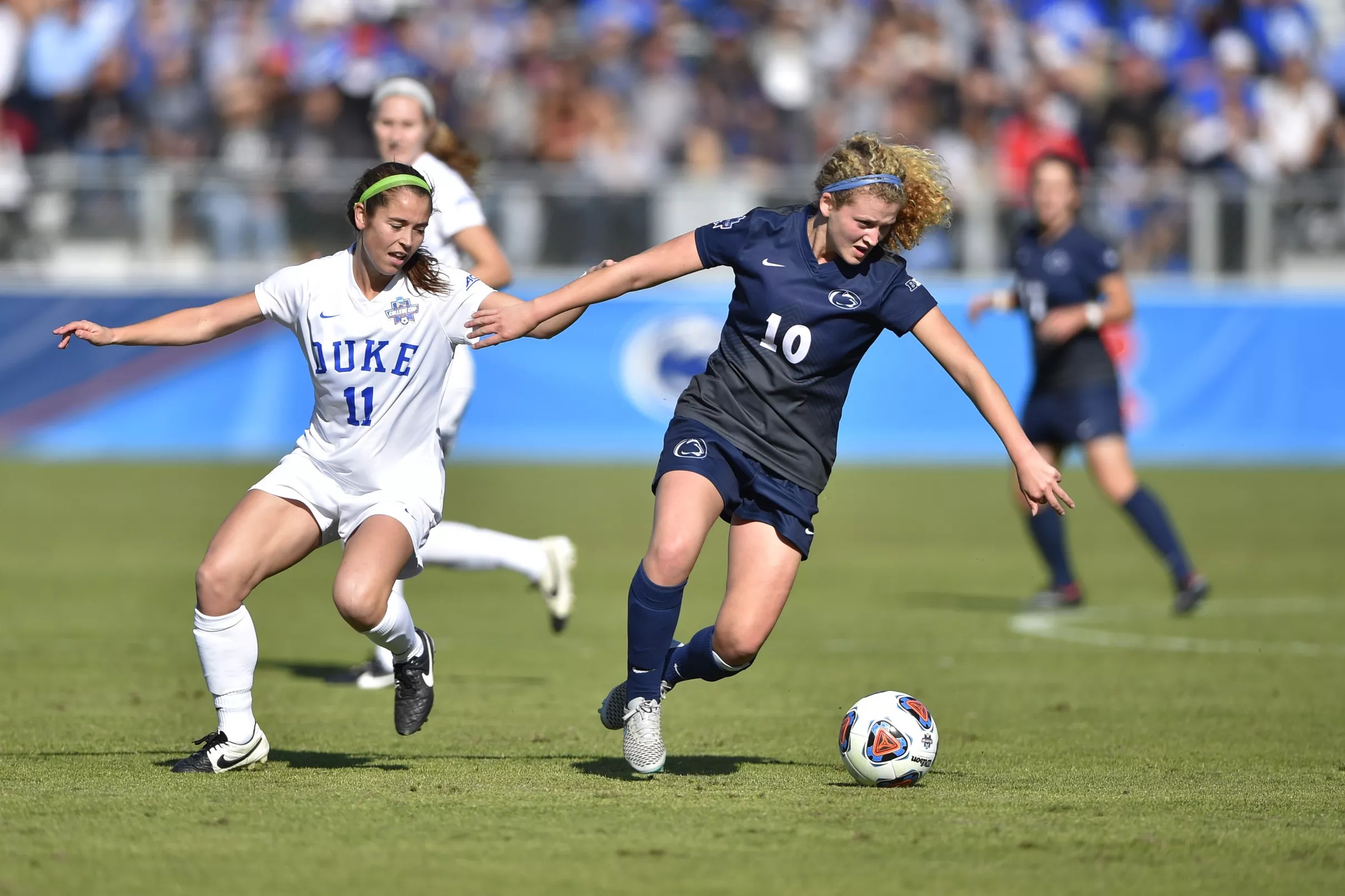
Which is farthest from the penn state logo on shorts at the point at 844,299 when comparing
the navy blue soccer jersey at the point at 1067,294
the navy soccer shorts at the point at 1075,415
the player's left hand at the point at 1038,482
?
the navy blue soccer jersey at the point at 1067,294

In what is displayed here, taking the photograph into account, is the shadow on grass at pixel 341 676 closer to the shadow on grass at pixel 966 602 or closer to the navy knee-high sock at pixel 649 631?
the navy knee-high sock at pixel 649 631

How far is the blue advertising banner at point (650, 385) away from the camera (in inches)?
737

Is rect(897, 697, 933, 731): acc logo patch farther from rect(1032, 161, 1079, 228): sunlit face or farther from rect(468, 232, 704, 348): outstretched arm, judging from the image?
rect(1032, 161, 1079, 228): sunlit face

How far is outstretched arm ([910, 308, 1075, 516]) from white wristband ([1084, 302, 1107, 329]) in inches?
186

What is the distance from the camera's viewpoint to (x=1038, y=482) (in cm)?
571

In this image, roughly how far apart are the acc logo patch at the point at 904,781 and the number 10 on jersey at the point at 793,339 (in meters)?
1.38

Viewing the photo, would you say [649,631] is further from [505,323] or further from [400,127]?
[400,127]

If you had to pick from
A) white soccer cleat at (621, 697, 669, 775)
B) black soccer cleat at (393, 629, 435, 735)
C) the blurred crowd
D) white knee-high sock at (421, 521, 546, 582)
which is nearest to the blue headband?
white soccer cleat at (621, 697, 669, 775)

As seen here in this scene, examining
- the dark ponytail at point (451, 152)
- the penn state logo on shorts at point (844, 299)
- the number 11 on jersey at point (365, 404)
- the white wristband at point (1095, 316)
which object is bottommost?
the number 11 on jersey at point (365, 404)

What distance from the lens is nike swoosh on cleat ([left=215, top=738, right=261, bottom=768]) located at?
5.89 meters

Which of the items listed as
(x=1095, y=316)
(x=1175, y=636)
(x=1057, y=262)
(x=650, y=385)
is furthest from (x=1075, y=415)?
(x=650, y=385)

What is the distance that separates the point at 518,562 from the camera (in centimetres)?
846

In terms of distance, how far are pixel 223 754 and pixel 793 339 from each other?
2279 millimetres

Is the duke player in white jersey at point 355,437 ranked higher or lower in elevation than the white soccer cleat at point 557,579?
higher
